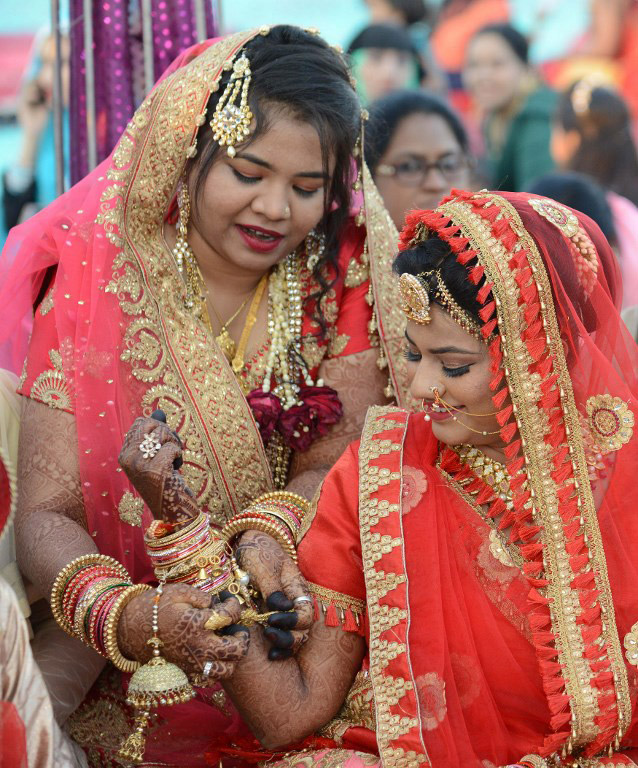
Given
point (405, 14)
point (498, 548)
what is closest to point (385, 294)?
point (498, 548)

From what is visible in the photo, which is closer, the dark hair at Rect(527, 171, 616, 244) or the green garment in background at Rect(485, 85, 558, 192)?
the dark hair at Rect(527, 171, 616, 244)

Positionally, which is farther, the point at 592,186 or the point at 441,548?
the point at 592,186

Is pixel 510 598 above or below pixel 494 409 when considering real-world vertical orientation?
below

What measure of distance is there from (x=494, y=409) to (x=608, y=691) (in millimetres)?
618

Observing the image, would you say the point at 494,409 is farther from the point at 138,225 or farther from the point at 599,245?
the point at 138,225

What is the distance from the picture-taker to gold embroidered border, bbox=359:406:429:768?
2.27 m

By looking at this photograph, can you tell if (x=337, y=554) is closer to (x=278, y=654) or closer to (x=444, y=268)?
(x=278, y=654)

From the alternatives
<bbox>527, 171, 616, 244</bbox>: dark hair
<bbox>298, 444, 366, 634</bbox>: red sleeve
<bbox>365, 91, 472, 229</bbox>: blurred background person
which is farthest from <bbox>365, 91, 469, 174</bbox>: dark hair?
<bbox>298, 444, 366, 634</bbox>: red sleeve

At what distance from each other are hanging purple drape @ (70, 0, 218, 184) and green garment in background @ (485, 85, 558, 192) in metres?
3.87

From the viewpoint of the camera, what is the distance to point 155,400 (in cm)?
286

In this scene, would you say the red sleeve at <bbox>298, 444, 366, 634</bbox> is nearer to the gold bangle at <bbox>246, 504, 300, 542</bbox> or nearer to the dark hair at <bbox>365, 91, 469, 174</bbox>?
the gold bangle at <bbox>246, 504, 300, 542</bbox>

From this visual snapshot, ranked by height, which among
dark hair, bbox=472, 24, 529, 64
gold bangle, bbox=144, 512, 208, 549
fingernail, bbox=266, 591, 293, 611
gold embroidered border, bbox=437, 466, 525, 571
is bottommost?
fingernail, bbox=266, 591, 293, 611

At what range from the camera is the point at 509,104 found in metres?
8.02

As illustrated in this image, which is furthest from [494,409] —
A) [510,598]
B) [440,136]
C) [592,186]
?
[592,186]
